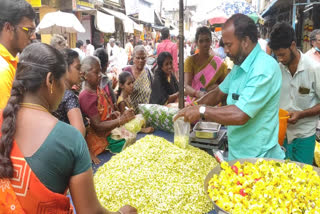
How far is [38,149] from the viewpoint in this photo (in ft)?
3.81

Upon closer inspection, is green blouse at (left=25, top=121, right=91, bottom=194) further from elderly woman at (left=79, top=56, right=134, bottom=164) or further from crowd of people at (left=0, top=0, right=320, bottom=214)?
elderly woman at (left=79, top=56, right=134, bottom=164)

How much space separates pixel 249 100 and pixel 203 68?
97.2 inches

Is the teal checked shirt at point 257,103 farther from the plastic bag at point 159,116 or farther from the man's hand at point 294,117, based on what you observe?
the plastic bag at point 159,116

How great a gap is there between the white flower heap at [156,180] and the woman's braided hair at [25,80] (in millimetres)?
1113

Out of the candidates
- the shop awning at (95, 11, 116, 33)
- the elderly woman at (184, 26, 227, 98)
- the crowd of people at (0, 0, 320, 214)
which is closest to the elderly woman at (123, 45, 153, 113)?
the crowd of people at (0, 0, 320, 214)

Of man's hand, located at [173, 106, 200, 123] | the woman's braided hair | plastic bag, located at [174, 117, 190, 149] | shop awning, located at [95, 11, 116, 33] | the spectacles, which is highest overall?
shop awning, located at [95, 11, 116, 33]

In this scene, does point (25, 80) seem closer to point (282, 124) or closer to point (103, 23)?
point (282, 124)

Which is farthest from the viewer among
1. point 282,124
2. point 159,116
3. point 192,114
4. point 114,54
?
point 114,54

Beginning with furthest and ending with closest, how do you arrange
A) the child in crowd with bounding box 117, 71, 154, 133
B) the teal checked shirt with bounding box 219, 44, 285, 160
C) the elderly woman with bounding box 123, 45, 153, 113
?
the elderly woman with bounding box 123, 45, 153, 113
the child in crowd with bounding box 117, 71, 154, 133
the teal checked shirt with bounding box 219, 44, 285, 160

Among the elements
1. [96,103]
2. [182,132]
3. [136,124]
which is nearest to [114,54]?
[136,124]

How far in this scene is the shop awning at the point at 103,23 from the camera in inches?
475

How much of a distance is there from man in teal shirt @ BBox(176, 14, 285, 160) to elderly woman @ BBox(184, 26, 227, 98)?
2.09 m

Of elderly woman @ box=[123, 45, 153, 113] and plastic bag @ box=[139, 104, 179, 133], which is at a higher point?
elderly woman @ box=[123, 45, 153, 113]

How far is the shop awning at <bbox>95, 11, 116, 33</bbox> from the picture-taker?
12055mm
